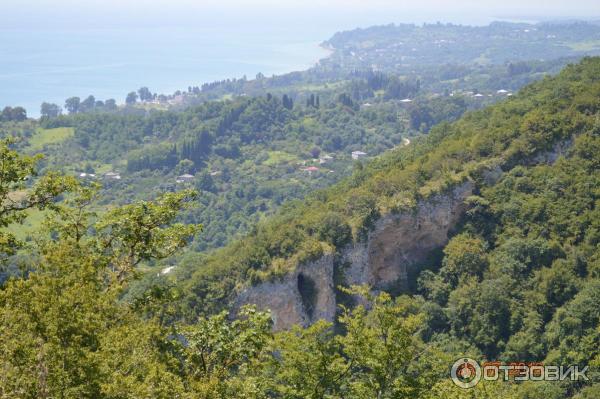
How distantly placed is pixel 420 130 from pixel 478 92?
118ft

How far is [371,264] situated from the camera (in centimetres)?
3172

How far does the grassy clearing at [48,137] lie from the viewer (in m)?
88.4

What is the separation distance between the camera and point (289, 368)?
11219 mm

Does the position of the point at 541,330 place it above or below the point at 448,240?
below

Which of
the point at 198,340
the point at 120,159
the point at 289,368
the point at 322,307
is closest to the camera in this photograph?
the point at 198,340

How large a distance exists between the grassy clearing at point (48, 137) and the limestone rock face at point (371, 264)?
227ft

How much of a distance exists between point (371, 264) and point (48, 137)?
74.2m

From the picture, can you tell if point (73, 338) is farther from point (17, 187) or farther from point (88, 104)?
point (88, 104)

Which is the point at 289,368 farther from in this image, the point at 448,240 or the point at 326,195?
the point at 326,195

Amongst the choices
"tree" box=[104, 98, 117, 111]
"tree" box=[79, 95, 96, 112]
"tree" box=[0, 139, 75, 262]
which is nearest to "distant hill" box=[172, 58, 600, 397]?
"tree" box=[0, 139, 75, 262]

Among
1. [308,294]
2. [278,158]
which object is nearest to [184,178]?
[278,158]

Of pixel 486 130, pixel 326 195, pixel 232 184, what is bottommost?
pixel 232 184

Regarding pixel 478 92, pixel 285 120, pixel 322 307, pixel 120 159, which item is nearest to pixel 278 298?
pixel 322 307

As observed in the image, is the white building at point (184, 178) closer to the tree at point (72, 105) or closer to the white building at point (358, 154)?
the white building at point (358, 154)
